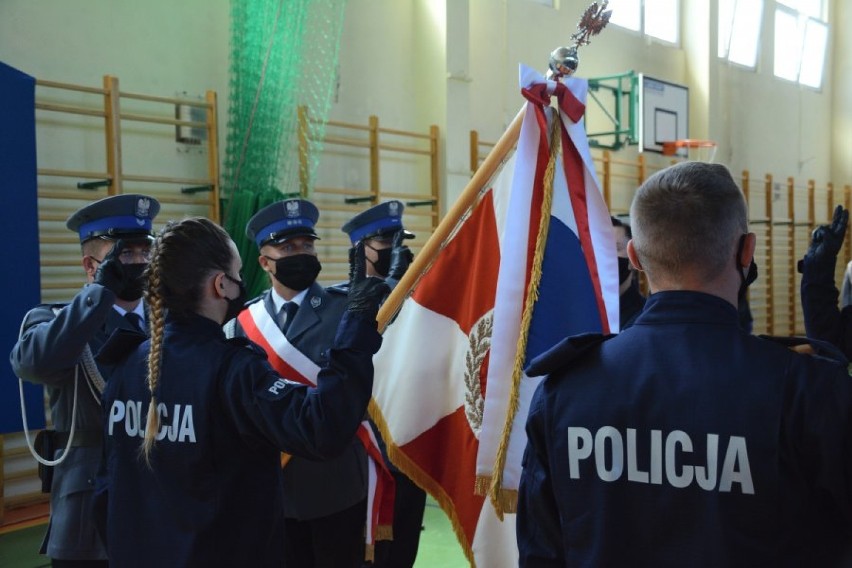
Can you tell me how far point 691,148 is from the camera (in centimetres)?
995

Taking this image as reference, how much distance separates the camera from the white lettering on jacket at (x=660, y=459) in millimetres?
1032

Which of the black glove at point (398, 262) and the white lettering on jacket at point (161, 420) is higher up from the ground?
the black glove at point (398, 262)

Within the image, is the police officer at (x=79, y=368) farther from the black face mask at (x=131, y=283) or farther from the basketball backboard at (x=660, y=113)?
the basketball backboard at (x=660, y=113)

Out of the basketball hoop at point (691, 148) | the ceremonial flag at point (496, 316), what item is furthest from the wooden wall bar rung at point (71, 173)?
the basketball hoop at point (691, 148)

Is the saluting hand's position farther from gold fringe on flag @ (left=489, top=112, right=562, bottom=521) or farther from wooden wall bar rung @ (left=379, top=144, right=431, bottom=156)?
wooden wall bar rung @ (left=379, top=144, right=431, bottom=156)

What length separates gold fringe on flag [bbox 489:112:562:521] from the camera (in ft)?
5.70

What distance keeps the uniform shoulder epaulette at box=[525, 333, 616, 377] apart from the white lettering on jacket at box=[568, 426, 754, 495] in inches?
3.6

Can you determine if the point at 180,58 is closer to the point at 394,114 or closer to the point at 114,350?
the point at 394,114

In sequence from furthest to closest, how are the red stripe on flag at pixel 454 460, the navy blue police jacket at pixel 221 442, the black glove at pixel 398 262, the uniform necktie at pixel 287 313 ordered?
1. the uniform necktie at pixel 287 313
2. the black glove at pixel 398 262
3. the red stripe on flag at pixel 454 460
4. the navy blue police jacket at pixel 221 442

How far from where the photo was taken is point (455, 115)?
6.68 metres

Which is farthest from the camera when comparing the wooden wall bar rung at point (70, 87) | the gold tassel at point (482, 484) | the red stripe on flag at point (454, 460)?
the wooden wall bar rung at point (70, 87)

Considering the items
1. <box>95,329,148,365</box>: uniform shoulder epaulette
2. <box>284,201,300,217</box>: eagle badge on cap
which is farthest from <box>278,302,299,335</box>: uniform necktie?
<box>95,329,148,365</box>: uniform shoulder epaulette

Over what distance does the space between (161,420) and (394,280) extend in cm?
113

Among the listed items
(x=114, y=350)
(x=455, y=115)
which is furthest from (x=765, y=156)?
(x=114, y=350)
